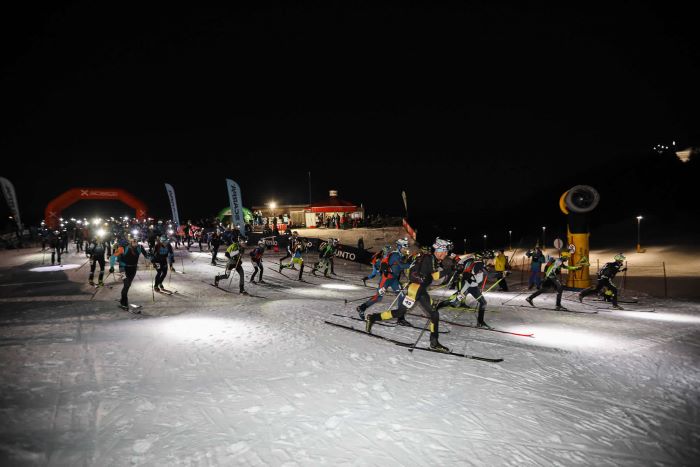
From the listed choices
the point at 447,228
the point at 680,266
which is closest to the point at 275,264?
the point at 680,266

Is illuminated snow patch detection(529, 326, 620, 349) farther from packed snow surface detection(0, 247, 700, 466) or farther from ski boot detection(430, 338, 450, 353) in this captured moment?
ski boot detection(430, 338, 450, 353)

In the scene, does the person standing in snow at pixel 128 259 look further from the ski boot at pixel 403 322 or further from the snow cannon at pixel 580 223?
the snow cannon at pixel 580 223

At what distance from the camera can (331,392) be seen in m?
5.35

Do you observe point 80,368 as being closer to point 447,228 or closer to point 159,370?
point 159,370

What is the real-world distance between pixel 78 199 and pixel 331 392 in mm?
42903

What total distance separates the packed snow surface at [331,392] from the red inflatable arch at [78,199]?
32.6 metres

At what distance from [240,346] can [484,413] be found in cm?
443

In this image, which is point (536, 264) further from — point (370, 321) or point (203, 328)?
point (203, 328)

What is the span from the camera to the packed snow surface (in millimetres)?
3971

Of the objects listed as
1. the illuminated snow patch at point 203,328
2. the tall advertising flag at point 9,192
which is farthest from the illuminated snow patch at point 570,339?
the tall advertising flag at point 9,192

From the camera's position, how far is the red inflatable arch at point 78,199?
36625 mm

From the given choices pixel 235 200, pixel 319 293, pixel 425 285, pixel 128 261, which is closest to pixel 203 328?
pixel 128 261

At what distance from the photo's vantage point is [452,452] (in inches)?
156

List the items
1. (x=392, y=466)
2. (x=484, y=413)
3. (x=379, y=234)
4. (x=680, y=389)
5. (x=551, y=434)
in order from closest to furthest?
(x=392, y=466) → (x=551, y=434) → (x=484, y=413) → (x=680, y=389) → (x=379, y=234)
